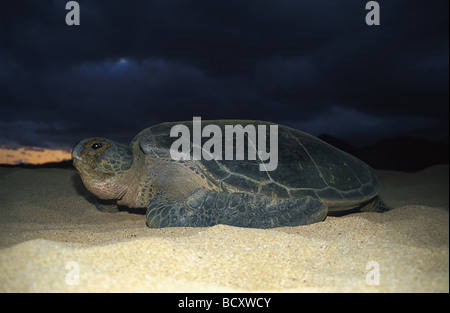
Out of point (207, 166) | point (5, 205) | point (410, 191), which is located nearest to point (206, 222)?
point (207, 166)

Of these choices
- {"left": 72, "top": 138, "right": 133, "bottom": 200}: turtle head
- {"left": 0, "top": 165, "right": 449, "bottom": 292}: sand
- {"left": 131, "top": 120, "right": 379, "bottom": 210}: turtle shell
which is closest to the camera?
{"left": 0, "top": 165, "right": 449, "bottom": 292}: sand

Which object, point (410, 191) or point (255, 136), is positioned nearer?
point (255, 136)

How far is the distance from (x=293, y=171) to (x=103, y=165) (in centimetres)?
217

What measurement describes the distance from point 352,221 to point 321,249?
2.33ft

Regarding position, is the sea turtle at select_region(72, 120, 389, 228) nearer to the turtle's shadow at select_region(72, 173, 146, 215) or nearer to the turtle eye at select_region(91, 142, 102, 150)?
the turtle eye at select_region(91, 142, 102, 150)

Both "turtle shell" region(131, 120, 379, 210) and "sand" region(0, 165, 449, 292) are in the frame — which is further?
"turtle shell" region(131, 120, 379, 210)

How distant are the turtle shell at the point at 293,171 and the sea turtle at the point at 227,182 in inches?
0.4

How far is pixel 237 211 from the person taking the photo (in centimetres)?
219

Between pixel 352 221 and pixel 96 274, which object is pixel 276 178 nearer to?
pixel 352 221


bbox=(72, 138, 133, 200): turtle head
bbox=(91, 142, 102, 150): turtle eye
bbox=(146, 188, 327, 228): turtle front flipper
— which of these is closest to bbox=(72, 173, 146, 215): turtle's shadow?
bbox=(72, 138, 133, 200): turtle head

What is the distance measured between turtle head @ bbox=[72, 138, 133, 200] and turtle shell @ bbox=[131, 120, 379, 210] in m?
0.30

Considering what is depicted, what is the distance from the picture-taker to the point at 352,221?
200cm

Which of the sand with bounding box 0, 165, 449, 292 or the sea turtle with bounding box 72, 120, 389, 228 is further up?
the sea turtle with bounding box 72, 120, 389, 228

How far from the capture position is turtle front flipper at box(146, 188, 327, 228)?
84.8 inches
